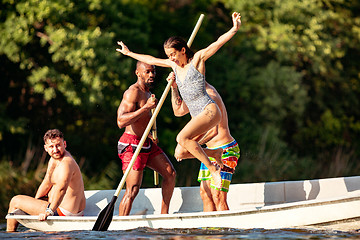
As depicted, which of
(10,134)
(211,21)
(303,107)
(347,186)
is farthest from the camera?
(211,21)

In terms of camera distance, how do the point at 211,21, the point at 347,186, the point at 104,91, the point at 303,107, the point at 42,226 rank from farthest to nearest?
the point at 211,21
the point at 303,107
the point at 104,91
the point at 347,186
the point at 42,226

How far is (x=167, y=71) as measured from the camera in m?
18.5

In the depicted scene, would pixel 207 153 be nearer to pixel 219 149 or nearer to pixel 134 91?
pixel 219 149

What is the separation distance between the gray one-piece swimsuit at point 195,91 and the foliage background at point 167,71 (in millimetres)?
5347

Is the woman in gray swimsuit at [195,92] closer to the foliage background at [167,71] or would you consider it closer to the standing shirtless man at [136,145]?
the standing shirtless man at [136,145]

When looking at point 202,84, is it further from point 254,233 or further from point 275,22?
point 275,22

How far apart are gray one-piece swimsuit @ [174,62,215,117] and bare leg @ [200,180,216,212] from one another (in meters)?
1.02

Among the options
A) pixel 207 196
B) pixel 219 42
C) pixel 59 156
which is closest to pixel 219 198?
pixel 207 196

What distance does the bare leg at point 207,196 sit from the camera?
8164mm

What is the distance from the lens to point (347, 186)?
9391 mm

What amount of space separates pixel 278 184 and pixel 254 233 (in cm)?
218

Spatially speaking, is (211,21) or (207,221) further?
(211,21)

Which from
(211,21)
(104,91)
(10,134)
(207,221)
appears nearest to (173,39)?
(207,221)

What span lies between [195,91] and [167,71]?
11.1 meters
